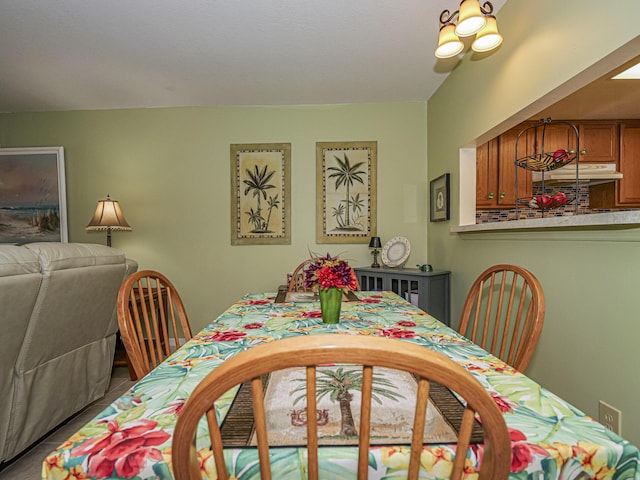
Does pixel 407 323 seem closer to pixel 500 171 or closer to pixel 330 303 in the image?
pixel 330 303

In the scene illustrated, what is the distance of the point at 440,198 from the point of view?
3164 mm

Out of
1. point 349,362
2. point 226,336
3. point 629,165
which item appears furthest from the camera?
point 629,165

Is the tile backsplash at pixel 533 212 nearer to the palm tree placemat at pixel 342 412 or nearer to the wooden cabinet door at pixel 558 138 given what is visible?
the wooden cabinet door at pixel 558 138

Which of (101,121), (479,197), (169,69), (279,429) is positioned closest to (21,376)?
(279,429)

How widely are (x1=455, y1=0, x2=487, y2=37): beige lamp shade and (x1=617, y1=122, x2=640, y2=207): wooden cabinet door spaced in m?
2.61

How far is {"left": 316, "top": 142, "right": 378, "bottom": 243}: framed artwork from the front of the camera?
3559mm

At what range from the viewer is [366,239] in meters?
3.58

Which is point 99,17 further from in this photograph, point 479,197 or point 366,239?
point 479,197

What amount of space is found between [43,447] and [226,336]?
1488 millimetres

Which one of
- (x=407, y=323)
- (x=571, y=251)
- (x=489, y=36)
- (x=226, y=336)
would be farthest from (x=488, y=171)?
(x=226, y=336)

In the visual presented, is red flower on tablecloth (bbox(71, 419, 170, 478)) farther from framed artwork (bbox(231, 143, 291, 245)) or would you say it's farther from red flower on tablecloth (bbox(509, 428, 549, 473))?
framed artwork (bbox(231, 143, 291, 245))

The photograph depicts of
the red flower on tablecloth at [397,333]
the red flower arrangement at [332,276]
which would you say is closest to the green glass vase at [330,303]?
the red flower arrangement at [332,276]

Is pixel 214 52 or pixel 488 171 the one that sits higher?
pixel 214 52

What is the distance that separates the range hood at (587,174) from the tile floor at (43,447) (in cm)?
381
